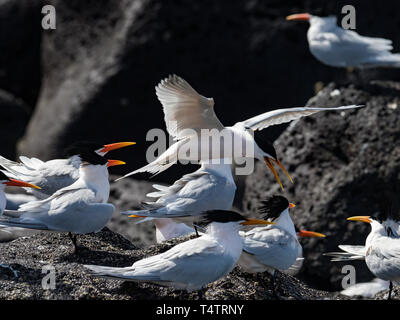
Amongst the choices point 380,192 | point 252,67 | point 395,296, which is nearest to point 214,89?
point 252,67

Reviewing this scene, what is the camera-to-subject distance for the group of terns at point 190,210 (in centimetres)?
467

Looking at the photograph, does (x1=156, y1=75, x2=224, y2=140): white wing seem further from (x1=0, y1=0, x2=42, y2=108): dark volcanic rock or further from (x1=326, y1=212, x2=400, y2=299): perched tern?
(x1=0, y1=0, x2=42, y2=108): dark volcanic rock

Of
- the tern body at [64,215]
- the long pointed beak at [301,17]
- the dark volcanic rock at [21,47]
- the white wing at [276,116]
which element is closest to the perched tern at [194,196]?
the tern body at [64,215]

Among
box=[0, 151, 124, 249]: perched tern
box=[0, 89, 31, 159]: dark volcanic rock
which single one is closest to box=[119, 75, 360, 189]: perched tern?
box=[0, 151, 124, 249]: perched tern

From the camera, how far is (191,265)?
4.61 m

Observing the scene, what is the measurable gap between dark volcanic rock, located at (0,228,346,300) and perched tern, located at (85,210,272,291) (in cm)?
28

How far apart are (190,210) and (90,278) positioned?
3.15 feet

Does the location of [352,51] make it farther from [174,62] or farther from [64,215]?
[64,215]

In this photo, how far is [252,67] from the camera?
36.3 feet

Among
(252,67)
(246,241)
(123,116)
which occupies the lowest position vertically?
(246,241)

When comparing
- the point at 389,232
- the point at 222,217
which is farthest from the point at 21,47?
the point at 222,217

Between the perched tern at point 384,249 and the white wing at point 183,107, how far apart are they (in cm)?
154
